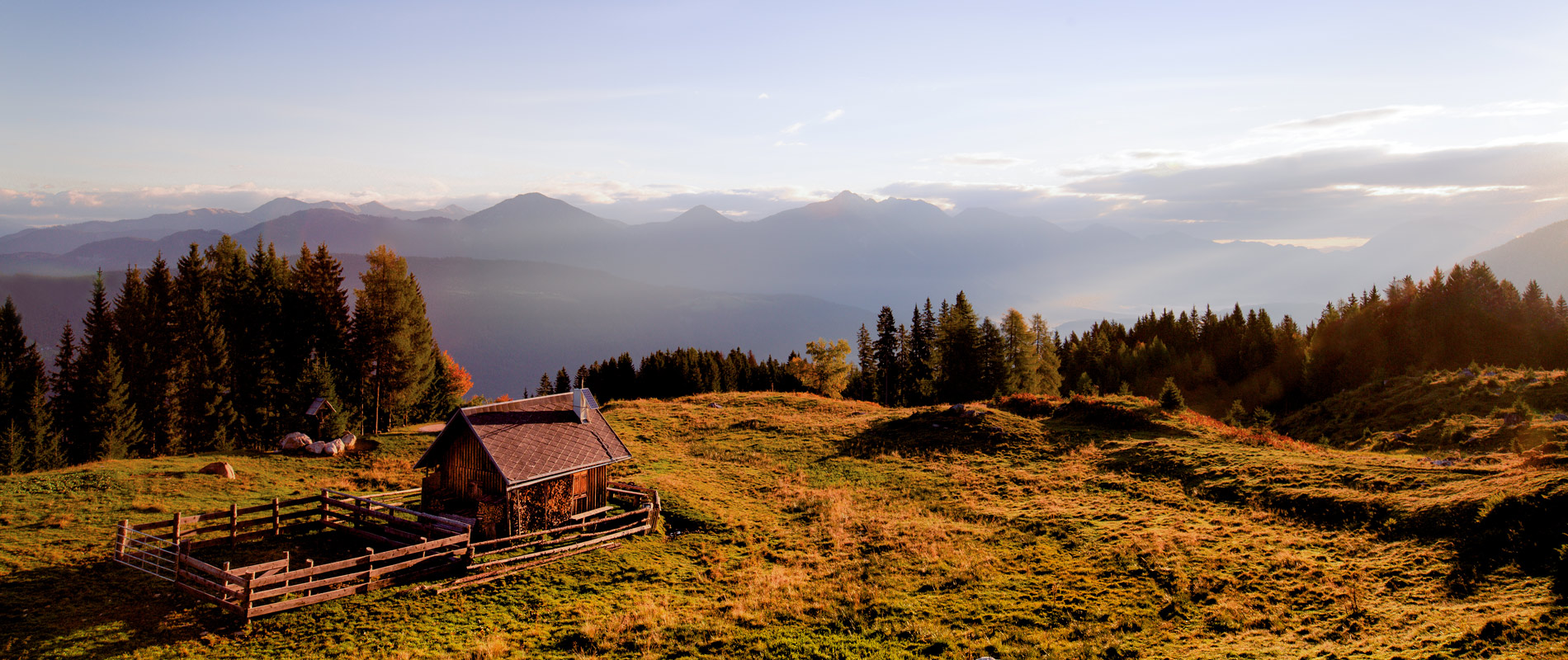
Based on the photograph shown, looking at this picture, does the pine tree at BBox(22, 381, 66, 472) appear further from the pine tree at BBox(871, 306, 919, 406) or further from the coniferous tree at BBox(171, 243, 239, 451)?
the pine tree at BBox(871, 306, 919, 406)

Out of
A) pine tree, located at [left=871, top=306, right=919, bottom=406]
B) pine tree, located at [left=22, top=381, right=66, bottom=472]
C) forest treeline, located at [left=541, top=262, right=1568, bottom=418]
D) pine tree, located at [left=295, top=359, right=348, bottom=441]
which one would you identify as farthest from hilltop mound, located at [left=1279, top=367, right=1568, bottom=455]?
pine tree, located at [left=22, top=381, right=66, bottom=472]

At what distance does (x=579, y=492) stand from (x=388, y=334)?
31.6 metres

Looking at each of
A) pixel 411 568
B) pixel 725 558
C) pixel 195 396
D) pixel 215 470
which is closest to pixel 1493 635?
pixel 725 558

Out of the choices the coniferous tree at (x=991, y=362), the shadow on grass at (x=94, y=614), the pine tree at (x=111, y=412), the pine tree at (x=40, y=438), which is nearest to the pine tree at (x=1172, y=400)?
the coniferous tree at (x=991, y=362)

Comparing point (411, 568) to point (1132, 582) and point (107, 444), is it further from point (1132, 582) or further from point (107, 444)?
point (107, 444)

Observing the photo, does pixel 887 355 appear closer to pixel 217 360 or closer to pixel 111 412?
pixel 217 360

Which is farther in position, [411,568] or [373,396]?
[373,396]

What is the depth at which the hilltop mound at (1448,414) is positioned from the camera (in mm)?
29750

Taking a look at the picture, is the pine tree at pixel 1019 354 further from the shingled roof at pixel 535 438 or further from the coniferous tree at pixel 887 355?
the shingled roof at pixel 535 438

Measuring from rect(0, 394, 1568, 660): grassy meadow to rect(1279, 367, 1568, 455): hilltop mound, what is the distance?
194 inches

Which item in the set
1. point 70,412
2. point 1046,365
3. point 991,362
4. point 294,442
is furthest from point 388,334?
point 1046,365

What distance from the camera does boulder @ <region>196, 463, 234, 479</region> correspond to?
1177 inches

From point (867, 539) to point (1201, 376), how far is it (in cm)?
6745

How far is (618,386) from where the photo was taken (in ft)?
362
